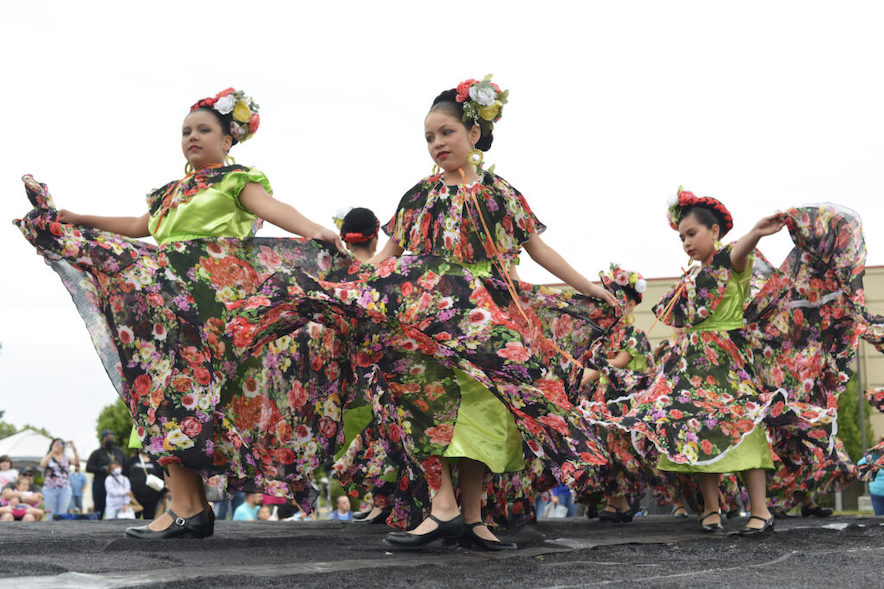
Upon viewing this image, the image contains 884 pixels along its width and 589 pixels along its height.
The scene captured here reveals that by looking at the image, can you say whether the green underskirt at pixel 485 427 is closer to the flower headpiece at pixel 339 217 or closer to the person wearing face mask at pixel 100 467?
the flower headpiece at pixel 339 217

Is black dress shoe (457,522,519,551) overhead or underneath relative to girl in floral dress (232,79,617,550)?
underneath

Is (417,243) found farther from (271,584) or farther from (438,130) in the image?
(271,584)

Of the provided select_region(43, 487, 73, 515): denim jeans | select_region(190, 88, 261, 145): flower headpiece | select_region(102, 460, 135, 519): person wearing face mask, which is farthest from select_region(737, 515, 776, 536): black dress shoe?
select_region(43, 487, 73, 515): denim jeans

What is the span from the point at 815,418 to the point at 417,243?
8.61 ft

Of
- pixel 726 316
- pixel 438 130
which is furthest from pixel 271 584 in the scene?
pixel 726 316

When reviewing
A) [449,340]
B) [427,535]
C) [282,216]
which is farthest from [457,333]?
[282,216]

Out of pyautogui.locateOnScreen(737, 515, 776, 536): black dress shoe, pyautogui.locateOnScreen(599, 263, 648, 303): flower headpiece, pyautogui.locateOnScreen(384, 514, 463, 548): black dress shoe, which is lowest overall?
pyautogui.locateOnScreen(737, 515, 776, 536): black dress shoe

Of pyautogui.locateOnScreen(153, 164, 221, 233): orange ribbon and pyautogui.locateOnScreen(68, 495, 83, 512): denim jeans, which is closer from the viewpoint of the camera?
pyautogui.locateOnScreen(153, 164, 221, 233): orange ribbon

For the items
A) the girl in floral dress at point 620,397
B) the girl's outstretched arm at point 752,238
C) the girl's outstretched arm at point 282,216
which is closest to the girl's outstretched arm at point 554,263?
the girl's outstretched arm at point 282,216

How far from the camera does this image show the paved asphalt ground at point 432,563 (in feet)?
8.18

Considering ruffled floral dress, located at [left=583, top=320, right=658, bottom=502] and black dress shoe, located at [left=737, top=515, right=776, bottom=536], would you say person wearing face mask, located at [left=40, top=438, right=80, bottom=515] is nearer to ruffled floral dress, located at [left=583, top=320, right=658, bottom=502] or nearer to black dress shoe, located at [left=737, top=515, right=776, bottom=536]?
ruffled floral dress, located at [left=583, top=320, right=658, bottom=502]

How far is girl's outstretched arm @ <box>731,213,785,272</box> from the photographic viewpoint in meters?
4.76

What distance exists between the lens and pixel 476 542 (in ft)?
11.7

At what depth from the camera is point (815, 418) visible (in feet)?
16.5
